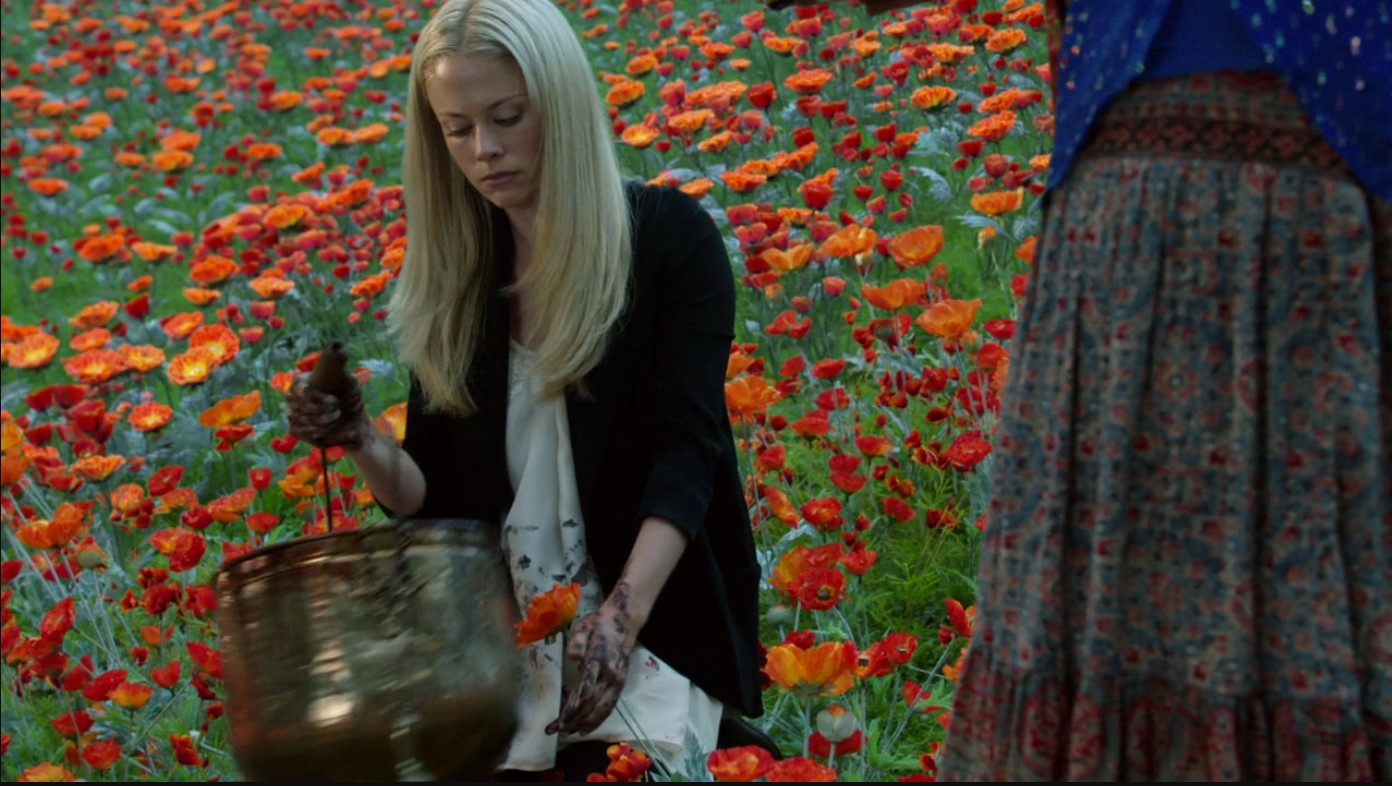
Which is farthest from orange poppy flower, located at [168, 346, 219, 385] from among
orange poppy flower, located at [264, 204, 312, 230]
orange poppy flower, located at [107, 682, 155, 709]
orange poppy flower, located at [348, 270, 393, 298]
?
orange poppy flower, located at [107, 682, 155, 709]

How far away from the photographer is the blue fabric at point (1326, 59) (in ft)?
5.46

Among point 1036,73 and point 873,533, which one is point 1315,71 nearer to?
point 873,533

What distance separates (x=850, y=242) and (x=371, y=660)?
6.42 feet

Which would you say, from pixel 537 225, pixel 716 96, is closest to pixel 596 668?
pixel 537 225

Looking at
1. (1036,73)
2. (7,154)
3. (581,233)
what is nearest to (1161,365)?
(581,233)

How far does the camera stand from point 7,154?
7.70 m

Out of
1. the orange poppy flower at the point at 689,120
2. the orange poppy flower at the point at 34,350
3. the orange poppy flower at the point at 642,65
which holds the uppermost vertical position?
the orange poppy flower at the point at 642,65

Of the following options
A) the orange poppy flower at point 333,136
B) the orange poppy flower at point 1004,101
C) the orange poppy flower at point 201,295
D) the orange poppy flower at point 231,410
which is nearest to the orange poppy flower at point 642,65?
the orange poppy flower at point 333,136

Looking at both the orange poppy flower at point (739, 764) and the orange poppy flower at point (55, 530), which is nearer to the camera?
the orange poppy flower at point (739, 764)

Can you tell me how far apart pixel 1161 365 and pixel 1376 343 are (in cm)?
20

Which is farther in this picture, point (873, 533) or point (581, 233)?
point (873, 533)

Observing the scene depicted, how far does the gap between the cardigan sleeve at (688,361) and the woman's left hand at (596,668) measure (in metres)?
0.28

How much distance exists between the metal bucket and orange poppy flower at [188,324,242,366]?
87.5 inches

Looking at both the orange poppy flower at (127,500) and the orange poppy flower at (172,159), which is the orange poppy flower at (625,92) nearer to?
the orange poppy flower at (127,500)
